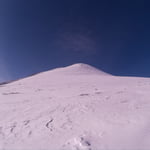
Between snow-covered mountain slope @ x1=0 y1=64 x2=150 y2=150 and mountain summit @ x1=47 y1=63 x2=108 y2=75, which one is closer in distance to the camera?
snow-covered mountain slope @ x1=0 y1=64 x2=150 y2=150

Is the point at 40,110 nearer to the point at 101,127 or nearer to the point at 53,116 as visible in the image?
the point at 53,116

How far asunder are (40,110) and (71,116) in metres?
1.60

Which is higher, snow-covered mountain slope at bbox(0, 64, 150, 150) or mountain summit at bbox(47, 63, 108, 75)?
mountain summit at bbox(47, 63, 108, 75)

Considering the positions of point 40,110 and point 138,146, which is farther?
point 40,110

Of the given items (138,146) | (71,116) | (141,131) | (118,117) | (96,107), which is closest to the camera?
(138,146)

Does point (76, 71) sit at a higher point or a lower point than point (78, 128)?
higher

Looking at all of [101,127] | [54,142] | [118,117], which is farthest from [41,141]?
[118,117]

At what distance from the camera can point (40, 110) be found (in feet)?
17.0

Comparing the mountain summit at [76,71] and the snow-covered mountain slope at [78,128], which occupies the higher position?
the mountain summit at [76,71]

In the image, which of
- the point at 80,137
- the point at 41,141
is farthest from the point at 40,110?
the point at 80,137

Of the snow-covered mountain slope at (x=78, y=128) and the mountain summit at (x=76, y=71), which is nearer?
the snow-covered mountain slope at (x=78, y=128)

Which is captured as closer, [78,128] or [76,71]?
[78,128]

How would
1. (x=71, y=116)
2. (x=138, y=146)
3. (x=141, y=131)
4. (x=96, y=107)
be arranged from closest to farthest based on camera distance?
(x=138, y=146) → (x=141, y=131) → (x=71, y=116) → (x=96, y=107)

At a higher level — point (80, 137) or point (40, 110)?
point (40, 110)
